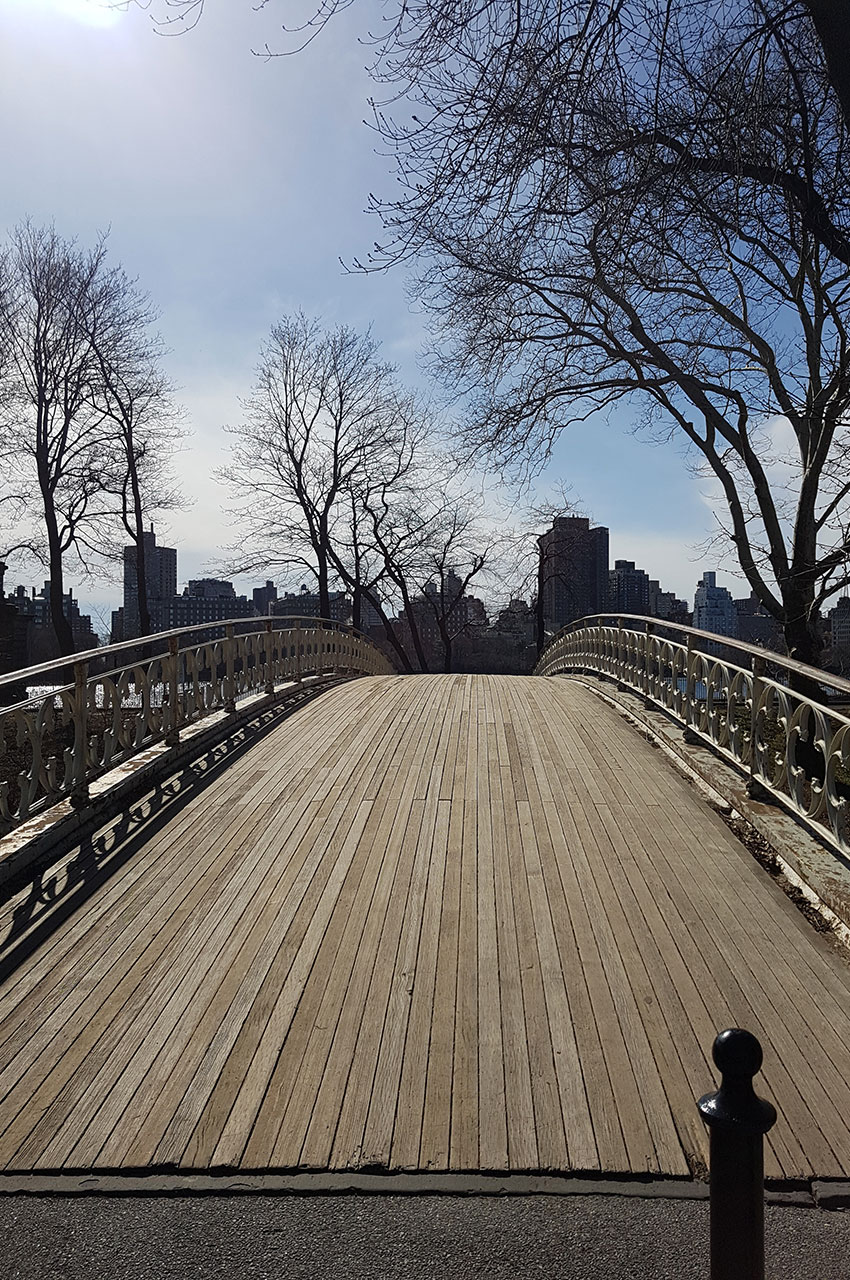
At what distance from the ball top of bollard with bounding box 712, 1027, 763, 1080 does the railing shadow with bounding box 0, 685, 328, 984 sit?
3391mm

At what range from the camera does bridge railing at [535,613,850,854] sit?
4.55 m

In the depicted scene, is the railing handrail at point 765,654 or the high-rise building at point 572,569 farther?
the high-rise building at point 572,569

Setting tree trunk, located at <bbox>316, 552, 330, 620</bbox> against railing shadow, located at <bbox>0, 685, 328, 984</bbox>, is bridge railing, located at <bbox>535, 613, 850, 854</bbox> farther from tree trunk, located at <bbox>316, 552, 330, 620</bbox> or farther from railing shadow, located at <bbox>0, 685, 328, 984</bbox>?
tree trunk, located at <bbox>316, 552, 330, 620</bbox>

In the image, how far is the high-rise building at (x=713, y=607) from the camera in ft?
60.3

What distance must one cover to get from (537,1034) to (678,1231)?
98cm

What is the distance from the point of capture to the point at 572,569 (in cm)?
3288

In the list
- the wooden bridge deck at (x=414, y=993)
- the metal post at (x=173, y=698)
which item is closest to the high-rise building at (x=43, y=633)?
the metal post at (x=173, y=698)

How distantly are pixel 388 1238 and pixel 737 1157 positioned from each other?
124 centimetres

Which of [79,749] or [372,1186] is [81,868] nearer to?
[79,749]

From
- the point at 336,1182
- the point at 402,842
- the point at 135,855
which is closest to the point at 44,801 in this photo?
the point at 135,855

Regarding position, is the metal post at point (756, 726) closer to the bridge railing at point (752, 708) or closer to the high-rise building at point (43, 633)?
the bridge railing at point (752, 708)

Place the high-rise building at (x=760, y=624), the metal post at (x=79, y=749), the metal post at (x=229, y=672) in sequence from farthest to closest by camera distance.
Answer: the high-rise building at (x=760, y=624), the metal post at (x=229, y=672), the metal post at (x=79, y=749)

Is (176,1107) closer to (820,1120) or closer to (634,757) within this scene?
(820,1120)

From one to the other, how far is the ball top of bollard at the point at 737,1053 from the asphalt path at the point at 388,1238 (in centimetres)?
107
